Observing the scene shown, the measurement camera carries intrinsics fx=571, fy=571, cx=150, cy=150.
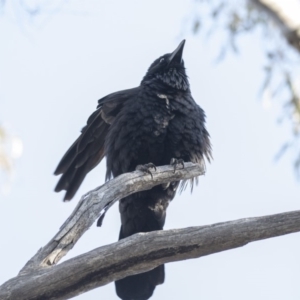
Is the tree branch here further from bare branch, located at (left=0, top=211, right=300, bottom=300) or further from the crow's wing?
the crow's wing

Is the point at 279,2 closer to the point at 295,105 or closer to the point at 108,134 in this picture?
the point at 295,105

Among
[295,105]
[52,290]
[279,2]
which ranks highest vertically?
[295,105]

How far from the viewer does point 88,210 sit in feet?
13.5

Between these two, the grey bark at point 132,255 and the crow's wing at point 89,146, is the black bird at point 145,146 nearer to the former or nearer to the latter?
the crow's wing at point 89,146

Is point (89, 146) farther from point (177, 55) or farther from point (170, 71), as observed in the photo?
point (177, 55)

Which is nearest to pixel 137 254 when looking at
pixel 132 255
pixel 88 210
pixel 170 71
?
pixel 132 255

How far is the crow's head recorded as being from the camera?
20.4ft

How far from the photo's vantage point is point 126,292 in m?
5.54

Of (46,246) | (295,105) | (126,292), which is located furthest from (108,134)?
(295,105)

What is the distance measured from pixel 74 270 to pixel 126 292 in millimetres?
2239

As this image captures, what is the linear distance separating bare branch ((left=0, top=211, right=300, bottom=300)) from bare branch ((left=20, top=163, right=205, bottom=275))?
0.70ft

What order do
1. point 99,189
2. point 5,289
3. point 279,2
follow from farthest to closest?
point 99,189 → point 5,289 → point 279,2

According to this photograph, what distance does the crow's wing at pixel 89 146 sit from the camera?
19.8ft

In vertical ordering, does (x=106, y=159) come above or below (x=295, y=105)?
above
